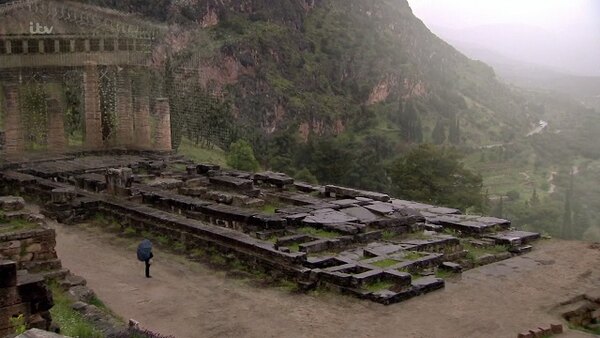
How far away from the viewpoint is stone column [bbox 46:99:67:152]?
102 feet

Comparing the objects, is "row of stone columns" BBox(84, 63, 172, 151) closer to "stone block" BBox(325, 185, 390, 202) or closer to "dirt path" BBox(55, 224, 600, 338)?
"stone block" BBox(325, 185, 390, 202)

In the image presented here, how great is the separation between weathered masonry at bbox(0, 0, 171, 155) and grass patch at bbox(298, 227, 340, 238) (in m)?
17.3

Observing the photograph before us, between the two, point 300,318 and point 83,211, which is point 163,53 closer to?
point 83,211

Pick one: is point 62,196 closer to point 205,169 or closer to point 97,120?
point 205,169

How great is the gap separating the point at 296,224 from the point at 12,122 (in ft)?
55.2

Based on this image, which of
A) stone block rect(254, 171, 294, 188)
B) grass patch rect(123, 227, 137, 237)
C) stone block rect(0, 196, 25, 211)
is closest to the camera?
stone block rect(0, 196, 25, 211)

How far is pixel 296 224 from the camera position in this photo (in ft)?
60.0

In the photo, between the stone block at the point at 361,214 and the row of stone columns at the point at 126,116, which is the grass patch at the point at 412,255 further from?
the row of stone columns at the point at 126,116

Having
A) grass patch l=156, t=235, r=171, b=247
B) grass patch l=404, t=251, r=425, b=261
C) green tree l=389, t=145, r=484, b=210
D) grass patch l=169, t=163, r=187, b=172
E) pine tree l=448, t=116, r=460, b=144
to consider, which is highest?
grass patch l=169, t=163, r=187, b=172

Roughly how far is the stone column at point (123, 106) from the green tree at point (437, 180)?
14.3 meters

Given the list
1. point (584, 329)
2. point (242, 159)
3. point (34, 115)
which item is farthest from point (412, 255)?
point (242, 159)

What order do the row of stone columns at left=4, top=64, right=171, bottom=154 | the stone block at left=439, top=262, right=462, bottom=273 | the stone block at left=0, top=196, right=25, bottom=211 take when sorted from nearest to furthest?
the stone block at left=0, top=196, right=25, bottom=211, the stone block at left=439, top=262, right=462, bottom=273, the row of stone columns at left=4, top=64, right=171, bottom=154

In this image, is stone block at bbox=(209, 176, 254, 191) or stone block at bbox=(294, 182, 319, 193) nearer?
stone block at bbox=(209, 176, 254, 191)

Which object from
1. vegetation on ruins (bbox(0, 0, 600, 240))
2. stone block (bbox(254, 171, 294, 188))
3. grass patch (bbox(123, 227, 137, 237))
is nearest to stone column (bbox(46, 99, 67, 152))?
vegetation on ruins (bbox(0, 0, 600, 240))
